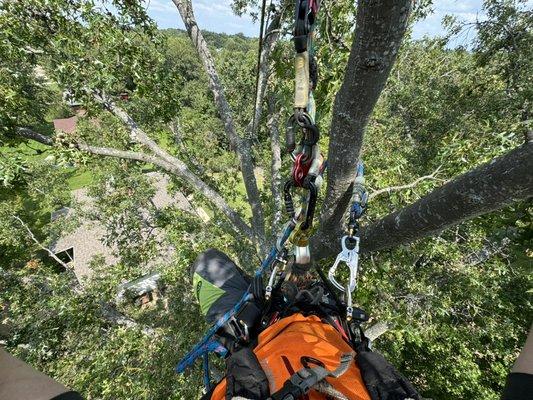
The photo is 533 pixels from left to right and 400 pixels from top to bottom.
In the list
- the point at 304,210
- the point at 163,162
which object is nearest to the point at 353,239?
the point at 304,210

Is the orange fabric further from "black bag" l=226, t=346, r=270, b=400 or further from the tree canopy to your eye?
the tree canopy

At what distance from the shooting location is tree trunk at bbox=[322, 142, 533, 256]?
0.90 meters

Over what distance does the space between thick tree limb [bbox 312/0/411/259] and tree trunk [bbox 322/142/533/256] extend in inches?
13.2

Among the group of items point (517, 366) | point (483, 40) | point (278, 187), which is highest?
point (483, 40)

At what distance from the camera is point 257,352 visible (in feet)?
4.36

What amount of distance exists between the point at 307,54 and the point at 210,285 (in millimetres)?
2068

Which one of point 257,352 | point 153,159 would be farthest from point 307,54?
point 153,159

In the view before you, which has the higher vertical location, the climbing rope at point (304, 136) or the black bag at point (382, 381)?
the climbing rope at point (304, 136)

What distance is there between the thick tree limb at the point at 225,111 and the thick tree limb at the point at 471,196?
314 centimetres

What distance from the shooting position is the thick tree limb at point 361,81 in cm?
91

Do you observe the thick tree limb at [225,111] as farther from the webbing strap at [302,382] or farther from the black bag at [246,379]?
the webbing strap at [302,382]

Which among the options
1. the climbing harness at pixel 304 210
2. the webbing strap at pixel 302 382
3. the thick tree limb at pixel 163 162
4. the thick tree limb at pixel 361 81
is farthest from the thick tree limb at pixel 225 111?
the webbing strap at pixel 302 382

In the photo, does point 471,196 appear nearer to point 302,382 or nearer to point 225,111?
point 302,382

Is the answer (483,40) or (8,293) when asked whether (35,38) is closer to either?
(8,293)
